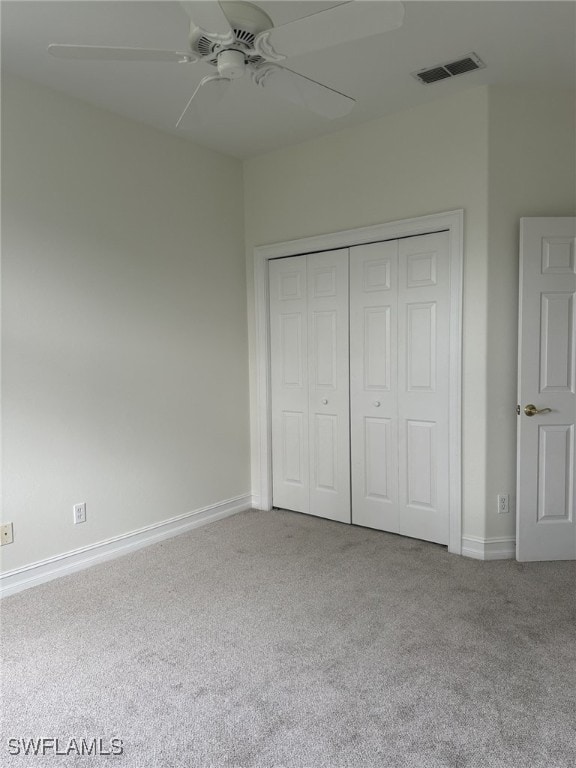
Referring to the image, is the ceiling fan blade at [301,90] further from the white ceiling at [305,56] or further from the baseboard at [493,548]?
the baseboard at [493,548]

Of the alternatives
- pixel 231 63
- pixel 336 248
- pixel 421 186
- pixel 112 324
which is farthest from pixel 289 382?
pixel 231 63

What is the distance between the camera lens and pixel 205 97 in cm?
208

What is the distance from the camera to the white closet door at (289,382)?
3984 mm

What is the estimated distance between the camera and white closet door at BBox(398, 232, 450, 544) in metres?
3.29

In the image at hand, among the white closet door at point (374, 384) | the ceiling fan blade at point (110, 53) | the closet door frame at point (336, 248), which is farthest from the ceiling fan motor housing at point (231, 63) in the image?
the white closet door at point (374, 384)

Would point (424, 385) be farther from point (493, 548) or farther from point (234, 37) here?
point (234, 37)

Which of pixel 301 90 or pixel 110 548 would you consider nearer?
pixel 301 90

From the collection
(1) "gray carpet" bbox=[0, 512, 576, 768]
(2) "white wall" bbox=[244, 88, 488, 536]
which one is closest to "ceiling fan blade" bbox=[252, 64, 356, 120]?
(2) "white wall" bbox=[244, 88, 488, 536]

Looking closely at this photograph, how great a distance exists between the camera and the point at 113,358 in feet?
10.7

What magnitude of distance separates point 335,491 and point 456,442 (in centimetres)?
104

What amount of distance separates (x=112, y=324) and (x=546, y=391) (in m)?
2.57

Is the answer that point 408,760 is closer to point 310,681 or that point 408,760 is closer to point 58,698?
point 310,681

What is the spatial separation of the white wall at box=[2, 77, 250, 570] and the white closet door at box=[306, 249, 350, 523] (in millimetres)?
601

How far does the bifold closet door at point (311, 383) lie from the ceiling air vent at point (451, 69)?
44.9 inches
